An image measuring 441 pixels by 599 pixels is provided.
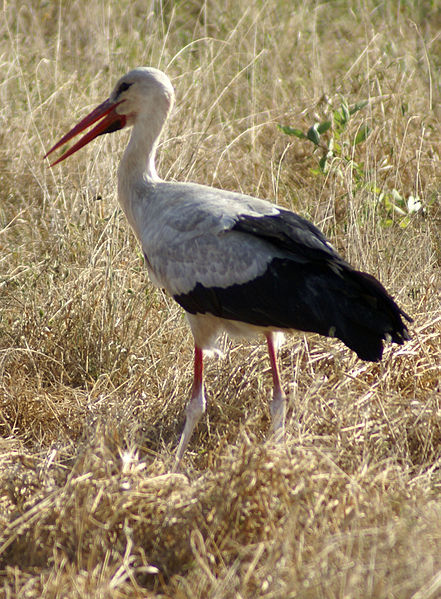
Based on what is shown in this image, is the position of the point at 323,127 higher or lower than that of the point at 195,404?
higher

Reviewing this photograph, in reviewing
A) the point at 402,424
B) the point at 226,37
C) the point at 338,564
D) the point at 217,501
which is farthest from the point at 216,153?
the point at 338,564

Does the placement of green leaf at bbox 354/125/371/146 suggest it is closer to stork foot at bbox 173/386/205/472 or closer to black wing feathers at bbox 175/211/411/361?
black wing feathers at bbox 175/211/411/361

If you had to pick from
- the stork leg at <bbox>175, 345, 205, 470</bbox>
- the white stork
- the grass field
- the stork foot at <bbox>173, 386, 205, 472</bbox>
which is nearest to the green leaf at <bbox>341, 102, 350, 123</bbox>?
the grass field

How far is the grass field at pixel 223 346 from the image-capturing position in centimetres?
285

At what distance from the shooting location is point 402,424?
379 cm

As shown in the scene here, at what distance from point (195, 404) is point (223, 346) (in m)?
0.53

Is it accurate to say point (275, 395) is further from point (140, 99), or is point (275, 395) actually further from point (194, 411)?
point (140, 99)

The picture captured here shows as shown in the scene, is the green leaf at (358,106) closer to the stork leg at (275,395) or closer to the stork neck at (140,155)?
the stork neck at (140,155)

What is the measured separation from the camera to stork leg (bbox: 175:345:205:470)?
3.99 m

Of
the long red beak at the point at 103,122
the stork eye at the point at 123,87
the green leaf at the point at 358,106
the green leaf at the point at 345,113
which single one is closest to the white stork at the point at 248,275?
the stork eye at the point at 123,87

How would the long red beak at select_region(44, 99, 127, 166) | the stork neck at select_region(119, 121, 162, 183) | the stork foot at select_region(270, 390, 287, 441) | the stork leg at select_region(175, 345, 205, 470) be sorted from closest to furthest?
1. the stork foot at select_region(270, 390, 287, 441)
2. the stork leg at select_region(175, 345, 205, 470)
3. the stork neck at select_region(119, 121, 162, 183)
4. the long red beak at select_region(44, 99, 127, 166)

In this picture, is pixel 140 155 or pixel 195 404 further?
pixel 140 155

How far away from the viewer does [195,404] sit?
159 inches

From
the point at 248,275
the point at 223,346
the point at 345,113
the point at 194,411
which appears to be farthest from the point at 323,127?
the point at 194,411
